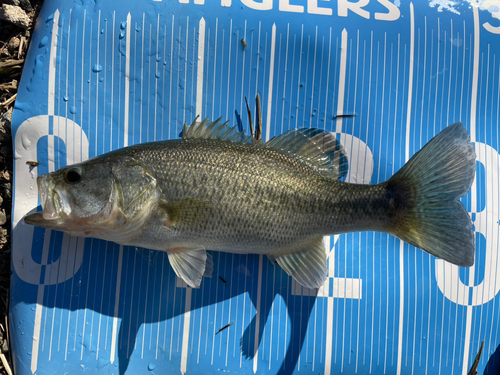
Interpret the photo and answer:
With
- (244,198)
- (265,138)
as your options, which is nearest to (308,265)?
(244,198)

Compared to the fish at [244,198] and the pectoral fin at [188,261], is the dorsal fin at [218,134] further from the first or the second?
the pectoral fin at [188,261]

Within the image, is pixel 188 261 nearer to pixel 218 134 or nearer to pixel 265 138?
pixel 218 134

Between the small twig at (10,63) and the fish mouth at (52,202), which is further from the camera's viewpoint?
the small twig at (10,63)

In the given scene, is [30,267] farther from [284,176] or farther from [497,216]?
[497,216]

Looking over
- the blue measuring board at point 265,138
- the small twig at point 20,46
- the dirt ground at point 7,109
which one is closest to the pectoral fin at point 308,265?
the blue measuring board at point 265,138

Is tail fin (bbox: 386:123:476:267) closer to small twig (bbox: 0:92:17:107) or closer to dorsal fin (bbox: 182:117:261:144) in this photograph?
dorsal fin (bbox: 182:117:261:144)
